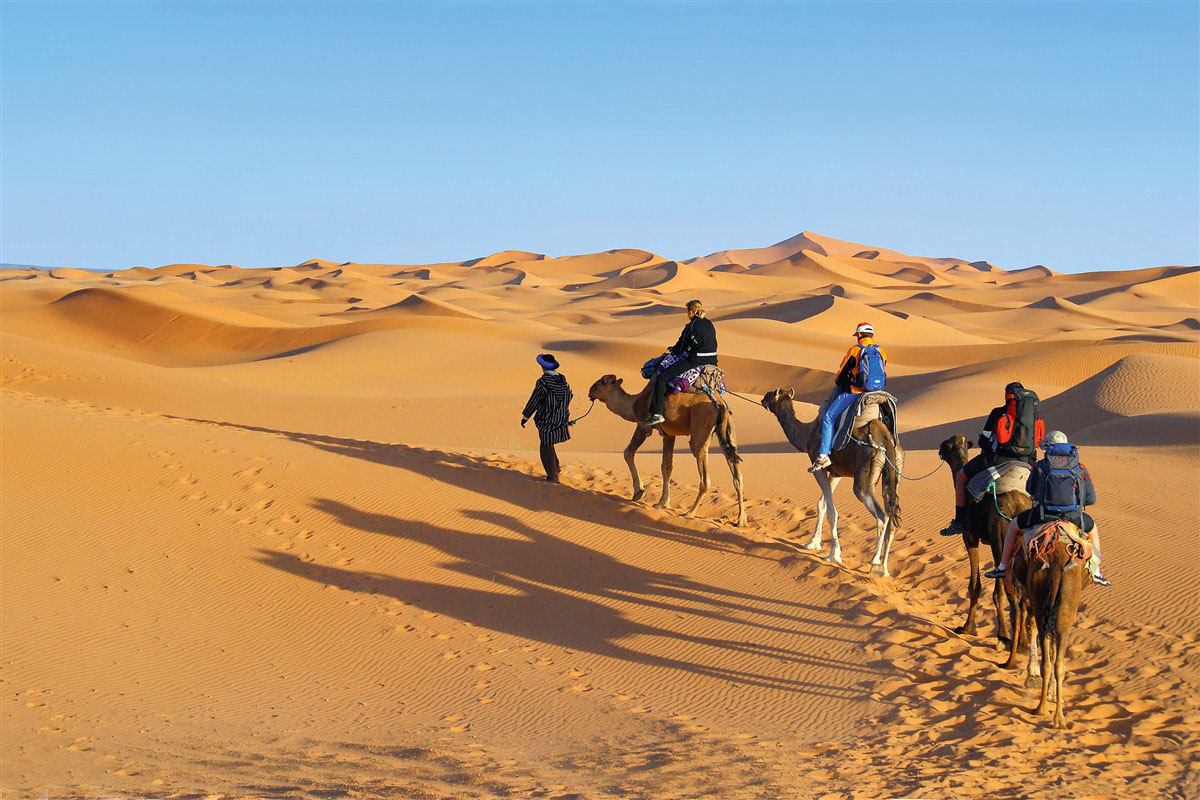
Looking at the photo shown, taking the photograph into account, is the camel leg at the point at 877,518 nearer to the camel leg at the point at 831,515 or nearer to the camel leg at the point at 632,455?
the camel leg at the point at 831,515

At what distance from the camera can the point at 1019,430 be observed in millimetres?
9688

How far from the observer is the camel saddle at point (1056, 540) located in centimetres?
813

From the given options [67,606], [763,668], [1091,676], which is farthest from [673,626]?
[67,606]

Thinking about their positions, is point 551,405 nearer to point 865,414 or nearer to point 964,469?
point 865,414

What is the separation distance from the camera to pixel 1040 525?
27.2 ft

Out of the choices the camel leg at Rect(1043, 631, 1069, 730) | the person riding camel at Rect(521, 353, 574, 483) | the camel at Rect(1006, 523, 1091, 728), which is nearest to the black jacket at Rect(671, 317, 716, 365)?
the person riding camel at Rect(521, 353, 574, 483)

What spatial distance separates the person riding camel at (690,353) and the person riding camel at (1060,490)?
16.8 ft

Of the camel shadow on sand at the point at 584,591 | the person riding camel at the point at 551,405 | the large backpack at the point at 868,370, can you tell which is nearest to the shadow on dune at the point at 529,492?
the camel shadow on sand at the point at 584,591

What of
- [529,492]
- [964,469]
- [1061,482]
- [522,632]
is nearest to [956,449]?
[964,469]

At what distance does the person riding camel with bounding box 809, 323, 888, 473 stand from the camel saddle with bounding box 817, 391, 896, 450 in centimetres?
10

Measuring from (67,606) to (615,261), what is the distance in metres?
144

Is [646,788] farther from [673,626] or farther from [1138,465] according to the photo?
[1138,465]

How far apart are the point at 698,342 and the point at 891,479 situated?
290cm

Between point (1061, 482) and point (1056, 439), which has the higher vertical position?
point (1056, 439)
